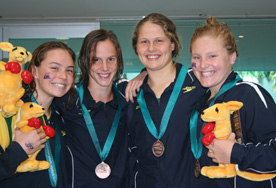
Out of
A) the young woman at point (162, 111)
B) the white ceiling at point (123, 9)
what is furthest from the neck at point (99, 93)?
the white ceiling at point (123, 9)

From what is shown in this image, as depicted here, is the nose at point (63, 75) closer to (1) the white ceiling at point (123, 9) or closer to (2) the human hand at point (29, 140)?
(2) the human hand at point (29, 140)

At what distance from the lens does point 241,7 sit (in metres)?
5.19

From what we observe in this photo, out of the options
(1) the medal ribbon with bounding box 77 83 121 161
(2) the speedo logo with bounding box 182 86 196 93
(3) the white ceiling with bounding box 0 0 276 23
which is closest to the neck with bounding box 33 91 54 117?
(1) the medal ribbon with bounding box 77 83 121 161

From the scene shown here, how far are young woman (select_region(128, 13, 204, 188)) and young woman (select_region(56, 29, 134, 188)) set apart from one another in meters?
0.16

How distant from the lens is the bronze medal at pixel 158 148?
230 cm

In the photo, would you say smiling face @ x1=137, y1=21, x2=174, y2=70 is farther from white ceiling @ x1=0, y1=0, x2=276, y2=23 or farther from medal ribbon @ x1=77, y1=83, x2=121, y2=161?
white ceiling @ x1=0, y1=0, x2=276, y2=23

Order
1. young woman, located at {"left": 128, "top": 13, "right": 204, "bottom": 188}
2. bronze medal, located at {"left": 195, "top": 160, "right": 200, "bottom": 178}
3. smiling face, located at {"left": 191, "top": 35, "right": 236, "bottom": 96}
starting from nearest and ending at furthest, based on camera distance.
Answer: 1. smiling face, located at {"left": 191, "top": 35, "right": 236, "bottom": 96}
2. bronze medal, located at {"left": 195, "top": 160, "right": 200, "bottom": 178}
3. young woman, located at {"left": 128, "top": 13, "right": 204, "bottom": 188}

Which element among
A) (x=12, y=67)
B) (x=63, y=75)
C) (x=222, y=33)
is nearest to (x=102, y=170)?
(x=63, y=75)

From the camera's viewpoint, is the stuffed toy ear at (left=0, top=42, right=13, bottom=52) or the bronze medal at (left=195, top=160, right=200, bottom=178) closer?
the stuffed toy ear at (left=0, top=42, right=13, bottom=52)

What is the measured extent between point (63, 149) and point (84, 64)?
82cm

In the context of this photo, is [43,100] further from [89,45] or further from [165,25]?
[165,25]

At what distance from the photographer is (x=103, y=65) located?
2.62 m

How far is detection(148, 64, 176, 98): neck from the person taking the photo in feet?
8.50

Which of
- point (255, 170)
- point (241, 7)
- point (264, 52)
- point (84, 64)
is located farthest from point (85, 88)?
point (264, 52)
